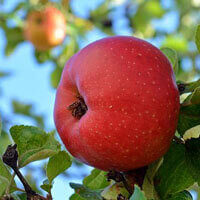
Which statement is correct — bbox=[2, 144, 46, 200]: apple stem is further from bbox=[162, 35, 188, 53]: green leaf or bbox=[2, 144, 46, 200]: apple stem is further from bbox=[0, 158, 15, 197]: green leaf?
bbox=[162, 35, 188, 53]: green leaf

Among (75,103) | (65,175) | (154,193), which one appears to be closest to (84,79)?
(75,103)

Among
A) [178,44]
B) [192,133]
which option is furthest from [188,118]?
[178,44]

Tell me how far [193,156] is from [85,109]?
0.98 ft

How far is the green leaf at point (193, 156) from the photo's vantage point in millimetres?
1214

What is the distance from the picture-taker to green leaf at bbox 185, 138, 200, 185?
1.21 metres

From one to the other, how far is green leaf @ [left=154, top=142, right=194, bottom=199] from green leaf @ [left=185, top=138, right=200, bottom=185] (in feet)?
0.06

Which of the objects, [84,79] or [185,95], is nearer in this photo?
[84,79]

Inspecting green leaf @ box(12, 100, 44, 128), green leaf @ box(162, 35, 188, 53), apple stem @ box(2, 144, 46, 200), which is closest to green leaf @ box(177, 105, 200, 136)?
apple stem @ box(2, 144, 46, 200)

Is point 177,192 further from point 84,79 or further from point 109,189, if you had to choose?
point 84,79

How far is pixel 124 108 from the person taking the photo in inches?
44.6

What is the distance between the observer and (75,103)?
127 cm

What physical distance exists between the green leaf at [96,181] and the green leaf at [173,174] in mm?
216

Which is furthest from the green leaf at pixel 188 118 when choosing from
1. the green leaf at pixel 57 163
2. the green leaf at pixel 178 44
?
the green leaf at pixel 178 44

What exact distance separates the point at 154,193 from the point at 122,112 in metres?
0.25
